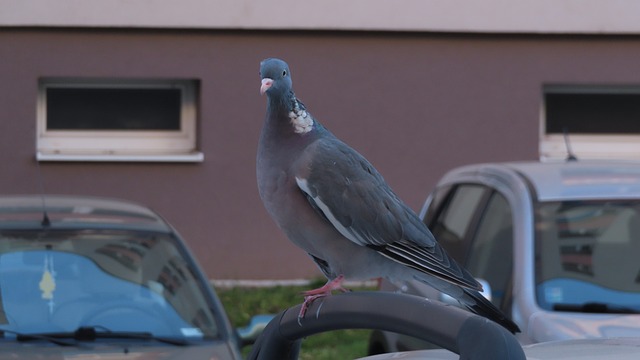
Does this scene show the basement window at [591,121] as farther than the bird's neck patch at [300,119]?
Yes

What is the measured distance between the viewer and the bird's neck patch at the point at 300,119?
235 centimetres

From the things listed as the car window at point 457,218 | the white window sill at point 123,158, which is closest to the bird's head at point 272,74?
the car window at point 457,218

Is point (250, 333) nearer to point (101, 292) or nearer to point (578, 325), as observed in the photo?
point (101, 292)

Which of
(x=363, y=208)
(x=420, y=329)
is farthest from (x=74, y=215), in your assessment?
(x=420, y=329)

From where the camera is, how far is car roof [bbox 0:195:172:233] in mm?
4984

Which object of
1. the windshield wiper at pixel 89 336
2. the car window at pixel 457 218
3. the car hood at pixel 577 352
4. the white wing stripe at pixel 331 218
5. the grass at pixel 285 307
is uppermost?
the white wing stripe at pixel 331 218

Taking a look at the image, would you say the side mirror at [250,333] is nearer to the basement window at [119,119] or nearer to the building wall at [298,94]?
the building wall at [298,94]

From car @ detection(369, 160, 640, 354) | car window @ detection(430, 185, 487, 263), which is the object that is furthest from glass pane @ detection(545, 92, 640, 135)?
car @ detection(369, 160, 640, 354)

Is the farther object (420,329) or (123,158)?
(123,158)

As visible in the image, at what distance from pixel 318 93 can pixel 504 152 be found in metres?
1.62

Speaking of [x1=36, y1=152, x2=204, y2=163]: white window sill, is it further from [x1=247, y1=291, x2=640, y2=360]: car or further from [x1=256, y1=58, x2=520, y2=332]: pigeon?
[x1=247, y1=291, x2=640, y2=360]: car

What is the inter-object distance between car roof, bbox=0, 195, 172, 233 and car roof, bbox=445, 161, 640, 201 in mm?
1572

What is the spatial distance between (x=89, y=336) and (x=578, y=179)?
2.11 m

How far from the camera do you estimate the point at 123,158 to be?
9617 millimetres
